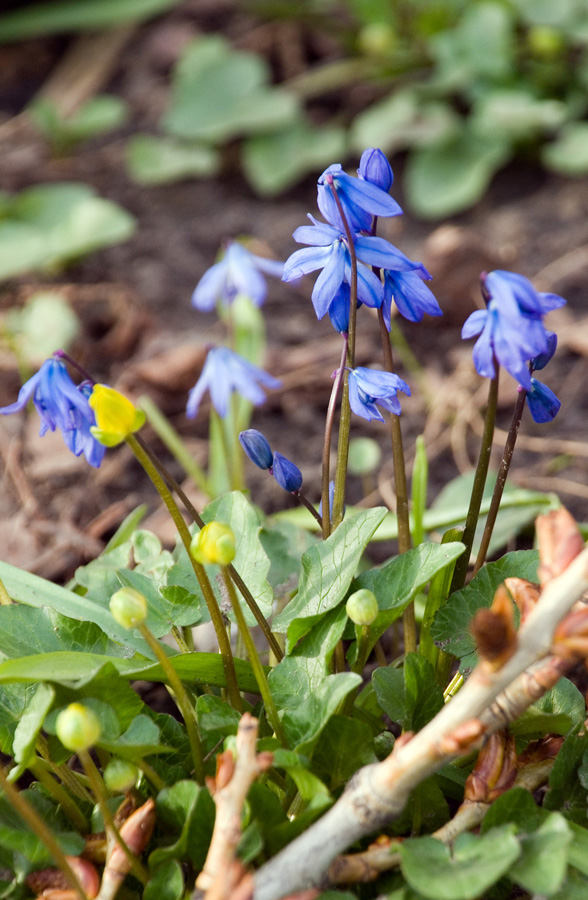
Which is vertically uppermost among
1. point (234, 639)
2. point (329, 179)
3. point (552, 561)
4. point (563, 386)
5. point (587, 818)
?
point (329, 179)

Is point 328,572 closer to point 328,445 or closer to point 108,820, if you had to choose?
point 328,445

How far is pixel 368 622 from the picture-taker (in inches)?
48.8

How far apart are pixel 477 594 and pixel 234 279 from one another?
1.30 m

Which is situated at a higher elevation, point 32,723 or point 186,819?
point 32,723

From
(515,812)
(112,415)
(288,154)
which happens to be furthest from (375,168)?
(288,154)

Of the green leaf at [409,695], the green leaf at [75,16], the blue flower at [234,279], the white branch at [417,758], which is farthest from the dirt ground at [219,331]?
the white branch at [417,758]

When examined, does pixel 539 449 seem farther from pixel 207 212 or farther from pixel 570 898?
pixel 207 212

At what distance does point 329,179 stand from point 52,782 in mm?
987

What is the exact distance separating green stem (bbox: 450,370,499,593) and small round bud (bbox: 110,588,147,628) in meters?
0.52

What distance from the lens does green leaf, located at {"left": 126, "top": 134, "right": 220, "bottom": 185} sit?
3842mm

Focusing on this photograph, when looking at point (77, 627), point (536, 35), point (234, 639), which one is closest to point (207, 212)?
point (536, 35)

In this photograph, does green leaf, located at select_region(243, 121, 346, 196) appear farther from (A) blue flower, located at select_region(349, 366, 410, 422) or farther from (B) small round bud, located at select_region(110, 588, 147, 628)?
(B) small round bud, located at select_region(110, 588, 147, 628)

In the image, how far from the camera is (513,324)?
3.69ft

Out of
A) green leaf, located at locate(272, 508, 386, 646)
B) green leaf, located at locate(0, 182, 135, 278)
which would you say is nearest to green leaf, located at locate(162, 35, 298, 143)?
green leaf, located at locate(0, 182, 135, 278)
